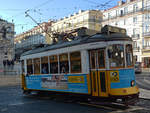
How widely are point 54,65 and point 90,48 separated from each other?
2633mm

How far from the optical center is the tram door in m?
8.49

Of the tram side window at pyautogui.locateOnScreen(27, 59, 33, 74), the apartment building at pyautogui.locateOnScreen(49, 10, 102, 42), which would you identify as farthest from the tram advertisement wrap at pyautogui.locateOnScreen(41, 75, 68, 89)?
the apartment building at pyautogui.locateOnScreen(49, 10, 102, 42)

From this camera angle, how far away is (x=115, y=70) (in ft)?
27.4

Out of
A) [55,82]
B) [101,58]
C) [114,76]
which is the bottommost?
[55,82]

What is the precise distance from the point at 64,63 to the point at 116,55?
2830mm

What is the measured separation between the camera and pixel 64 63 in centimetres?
1033

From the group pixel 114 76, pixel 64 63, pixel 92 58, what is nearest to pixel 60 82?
pixel 64 63

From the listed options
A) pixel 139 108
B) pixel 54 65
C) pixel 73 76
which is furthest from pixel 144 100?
pixel 54 65

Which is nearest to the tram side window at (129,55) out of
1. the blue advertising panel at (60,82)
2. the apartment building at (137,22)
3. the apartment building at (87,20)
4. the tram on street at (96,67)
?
the tram on street at (96,67)

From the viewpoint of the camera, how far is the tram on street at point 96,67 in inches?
327

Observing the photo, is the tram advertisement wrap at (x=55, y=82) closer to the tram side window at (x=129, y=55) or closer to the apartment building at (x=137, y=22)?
the tram side window at (x=129, y=55)

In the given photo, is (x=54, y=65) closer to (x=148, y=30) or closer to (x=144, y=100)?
(x=144, y=100)

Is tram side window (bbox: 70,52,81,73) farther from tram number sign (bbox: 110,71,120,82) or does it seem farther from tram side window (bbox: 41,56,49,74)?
tram side window (bbox: 41,56,49,74)

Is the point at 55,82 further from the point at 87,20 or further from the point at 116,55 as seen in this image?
the point at 87,20
